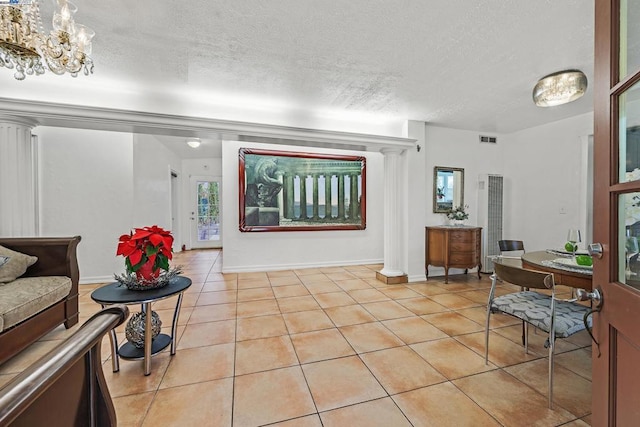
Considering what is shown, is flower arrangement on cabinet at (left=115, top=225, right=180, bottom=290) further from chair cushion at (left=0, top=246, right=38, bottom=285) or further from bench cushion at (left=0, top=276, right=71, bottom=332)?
chair cushion at (left=0, top=246, right=38, bottom=285)

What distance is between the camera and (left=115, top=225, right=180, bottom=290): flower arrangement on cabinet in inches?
69.2

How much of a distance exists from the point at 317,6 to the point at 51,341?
3.42m

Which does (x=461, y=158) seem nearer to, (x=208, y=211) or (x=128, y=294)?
(x=128, y=294)

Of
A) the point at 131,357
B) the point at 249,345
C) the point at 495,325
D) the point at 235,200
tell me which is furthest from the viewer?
the point at 235,200

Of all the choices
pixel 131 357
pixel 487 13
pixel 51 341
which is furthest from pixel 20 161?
pixel 487 13

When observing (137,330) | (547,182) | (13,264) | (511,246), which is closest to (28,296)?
(13,264)

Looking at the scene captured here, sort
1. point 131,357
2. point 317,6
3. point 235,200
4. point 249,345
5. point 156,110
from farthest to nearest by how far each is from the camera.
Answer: point 235,200
point 156,110
point 249,345
point 131,357
point 317,6

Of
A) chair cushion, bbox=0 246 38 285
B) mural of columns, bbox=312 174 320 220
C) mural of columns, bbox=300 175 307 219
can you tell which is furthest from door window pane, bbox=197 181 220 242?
chair cushion, bbox=0 246 38 285

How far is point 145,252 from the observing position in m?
1.78

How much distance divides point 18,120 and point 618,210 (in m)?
4.43

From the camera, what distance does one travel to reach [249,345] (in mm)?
2262

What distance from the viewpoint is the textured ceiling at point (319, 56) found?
1811mm

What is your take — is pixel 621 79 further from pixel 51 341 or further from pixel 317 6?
pixel 51 341

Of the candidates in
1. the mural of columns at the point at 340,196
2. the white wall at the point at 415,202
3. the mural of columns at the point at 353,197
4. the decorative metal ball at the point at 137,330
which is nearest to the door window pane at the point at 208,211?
the mural of columns at the point at 340,196
